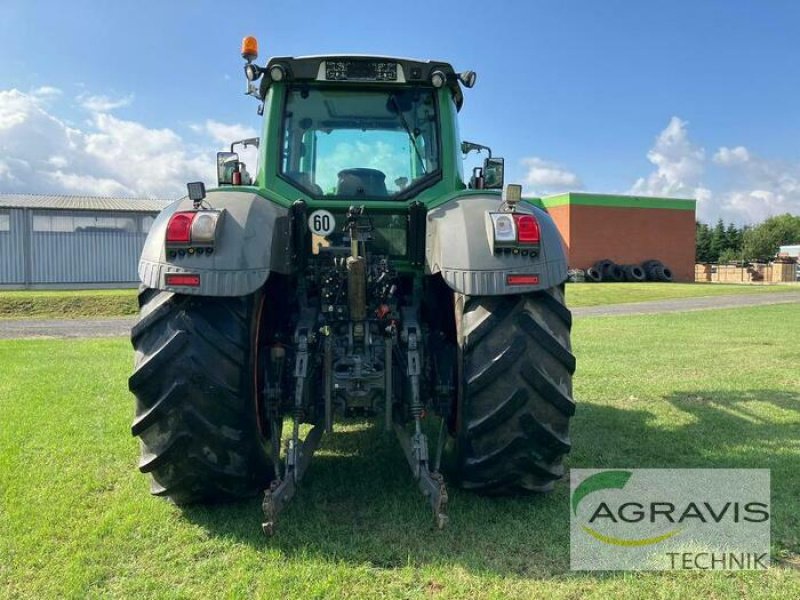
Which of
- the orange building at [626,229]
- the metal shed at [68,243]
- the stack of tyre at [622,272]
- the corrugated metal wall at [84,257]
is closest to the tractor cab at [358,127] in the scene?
the metal shed at [68,243]

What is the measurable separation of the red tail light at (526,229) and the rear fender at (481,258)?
0.26 ft

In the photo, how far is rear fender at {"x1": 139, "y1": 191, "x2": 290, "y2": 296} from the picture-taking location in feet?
9.96

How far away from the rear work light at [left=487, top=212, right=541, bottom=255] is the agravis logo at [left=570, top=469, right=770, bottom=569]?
4.76ft

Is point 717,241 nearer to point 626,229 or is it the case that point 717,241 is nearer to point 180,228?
point 626,229

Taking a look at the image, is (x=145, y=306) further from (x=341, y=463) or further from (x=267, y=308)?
(x=341, y=463)

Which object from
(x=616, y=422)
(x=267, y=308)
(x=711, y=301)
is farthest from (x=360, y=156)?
(x=711, y=301)

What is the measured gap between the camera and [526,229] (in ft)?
10.5

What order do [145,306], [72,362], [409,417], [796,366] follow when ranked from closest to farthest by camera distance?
[145,306], [409,417], [796,366], [72,362]

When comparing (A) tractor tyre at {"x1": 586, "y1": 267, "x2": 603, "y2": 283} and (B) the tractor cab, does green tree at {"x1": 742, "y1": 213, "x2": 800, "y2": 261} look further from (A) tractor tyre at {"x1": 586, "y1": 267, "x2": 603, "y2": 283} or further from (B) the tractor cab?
(B) the tractor cab

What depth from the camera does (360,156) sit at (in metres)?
4.26

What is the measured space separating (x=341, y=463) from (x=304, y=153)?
208 cm

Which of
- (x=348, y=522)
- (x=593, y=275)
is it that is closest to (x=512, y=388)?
(x=348, y=522)

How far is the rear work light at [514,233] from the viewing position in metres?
3.14

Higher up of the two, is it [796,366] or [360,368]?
[360,368]
